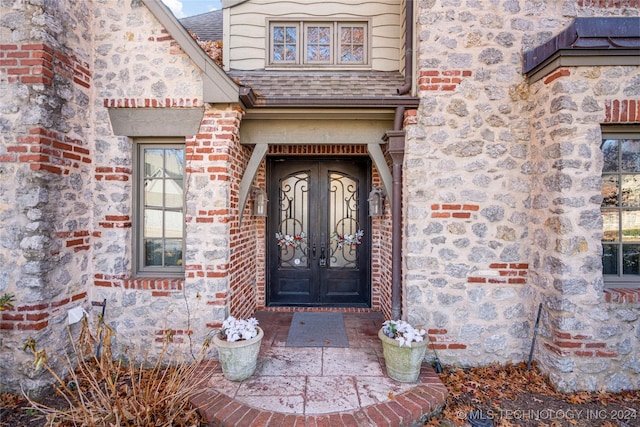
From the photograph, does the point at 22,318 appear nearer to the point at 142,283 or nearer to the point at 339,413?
the point at 142,283

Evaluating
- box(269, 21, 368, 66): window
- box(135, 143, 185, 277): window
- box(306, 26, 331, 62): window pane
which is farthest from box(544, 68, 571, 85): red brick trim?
box(135, 143, 185, 277): window

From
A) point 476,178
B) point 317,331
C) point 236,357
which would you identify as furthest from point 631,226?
point 236,357

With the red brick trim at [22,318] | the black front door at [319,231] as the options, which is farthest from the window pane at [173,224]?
the black front door at [319,231]

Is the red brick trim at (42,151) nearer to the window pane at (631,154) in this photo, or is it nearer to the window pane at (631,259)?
the window pane at (631,154)

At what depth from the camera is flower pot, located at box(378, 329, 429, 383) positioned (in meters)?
3.16

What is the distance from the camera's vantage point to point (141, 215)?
3.93 meters

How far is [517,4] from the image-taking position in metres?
3.65

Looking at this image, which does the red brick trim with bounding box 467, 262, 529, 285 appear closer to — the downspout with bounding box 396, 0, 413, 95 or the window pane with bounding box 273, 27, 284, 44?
the downspout with bounding box 396, 0, 413, 95

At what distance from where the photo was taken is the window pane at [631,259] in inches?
138

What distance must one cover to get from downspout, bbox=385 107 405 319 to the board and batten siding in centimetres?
149

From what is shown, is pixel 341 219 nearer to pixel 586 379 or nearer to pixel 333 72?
pixel 333 72

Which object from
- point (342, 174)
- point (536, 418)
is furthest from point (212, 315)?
point (536, 418)

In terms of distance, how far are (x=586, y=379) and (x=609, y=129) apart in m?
2.60

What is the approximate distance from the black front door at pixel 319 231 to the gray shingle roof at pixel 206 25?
2.59m
